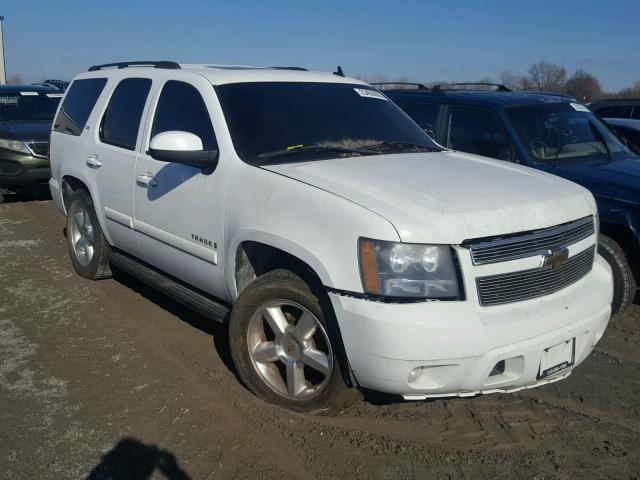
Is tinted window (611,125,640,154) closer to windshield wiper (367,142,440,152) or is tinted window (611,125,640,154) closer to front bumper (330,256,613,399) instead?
windshield wiper (367,142,440,152)

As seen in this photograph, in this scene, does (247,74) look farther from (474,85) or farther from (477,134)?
(474,85)

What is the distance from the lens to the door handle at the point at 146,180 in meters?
4.70

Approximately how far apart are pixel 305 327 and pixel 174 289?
4.82ft

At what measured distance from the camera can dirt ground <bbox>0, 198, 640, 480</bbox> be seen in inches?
130

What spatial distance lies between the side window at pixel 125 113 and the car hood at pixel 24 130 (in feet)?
17.5

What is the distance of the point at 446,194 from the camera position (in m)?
3.50

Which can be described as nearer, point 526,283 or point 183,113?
point 526,283

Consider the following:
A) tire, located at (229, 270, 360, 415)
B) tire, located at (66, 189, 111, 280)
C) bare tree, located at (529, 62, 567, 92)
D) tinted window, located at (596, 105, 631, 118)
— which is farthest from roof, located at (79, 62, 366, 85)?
bare tree, located at (529, 62, 567, 92)

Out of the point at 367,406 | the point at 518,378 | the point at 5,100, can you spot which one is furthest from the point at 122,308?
the point at 5,100

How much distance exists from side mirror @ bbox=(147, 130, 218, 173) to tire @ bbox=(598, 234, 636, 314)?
9.69 ft

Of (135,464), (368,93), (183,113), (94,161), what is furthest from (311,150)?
(94,161)

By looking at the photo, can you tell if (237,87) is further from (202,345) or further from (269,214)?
(202,345)

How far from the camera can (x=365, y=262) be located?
320 centimetres

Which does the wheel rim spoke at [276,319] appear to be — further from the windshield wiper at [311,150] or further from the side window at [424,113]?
the side window at [424,113]
